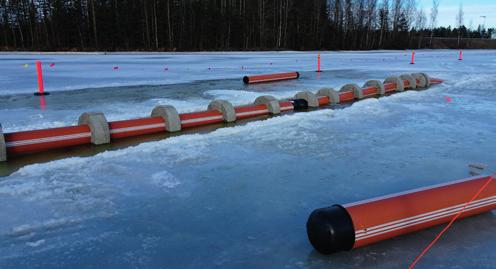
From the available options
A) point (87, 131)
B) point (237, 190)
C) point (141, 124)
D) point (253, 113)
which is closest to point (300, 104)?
point (253, 113)

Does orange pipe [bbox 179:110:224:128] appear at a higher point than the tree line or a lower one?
lower

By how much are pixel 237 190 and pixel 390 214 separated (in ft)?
5.80

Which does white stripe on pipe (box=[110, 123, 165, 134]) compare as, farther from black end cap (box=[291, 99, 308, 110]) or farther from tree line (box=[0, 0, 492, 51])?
tree line (box=[0, 0, 492, 51])

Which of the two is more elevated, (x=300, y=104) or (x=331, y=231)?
(x=300, y=104)

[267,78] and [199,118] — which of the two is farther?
[267,78]

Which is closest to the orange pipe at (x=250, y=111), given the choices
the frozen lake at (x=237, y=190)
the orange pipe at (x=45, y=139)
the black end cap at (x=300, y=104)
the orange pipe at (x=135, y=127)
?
the frozen lake at (x=237, y=190)

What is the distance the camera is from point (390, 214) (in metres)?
3.22

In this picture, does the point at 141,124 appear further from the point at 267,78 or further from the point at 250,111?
the point at 267,78

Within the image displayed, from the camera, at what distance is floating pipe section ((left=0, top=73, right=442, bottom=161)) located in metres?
6.02

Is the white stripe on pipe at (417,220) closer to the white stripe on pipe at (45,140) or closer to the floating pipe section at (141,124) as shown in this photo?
the floating pipe section at (141,124)

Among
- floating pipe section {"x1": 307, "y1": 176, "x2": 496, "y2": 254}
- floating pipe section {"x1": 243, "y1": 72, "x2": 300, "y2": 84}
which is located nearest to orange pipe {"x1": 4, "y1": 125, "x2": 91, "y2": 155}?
floating pipe section {"x1": 307, "y1": 176, "x2": 496, "y2": 254}

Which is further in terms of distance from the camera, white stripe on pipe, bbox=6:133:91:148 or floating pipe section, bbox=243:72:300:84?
floating pipe section, bbox=243:72:300:84

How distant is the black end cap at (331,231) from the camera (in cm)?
299

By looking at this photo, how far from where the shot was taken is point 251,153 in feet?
19.3
